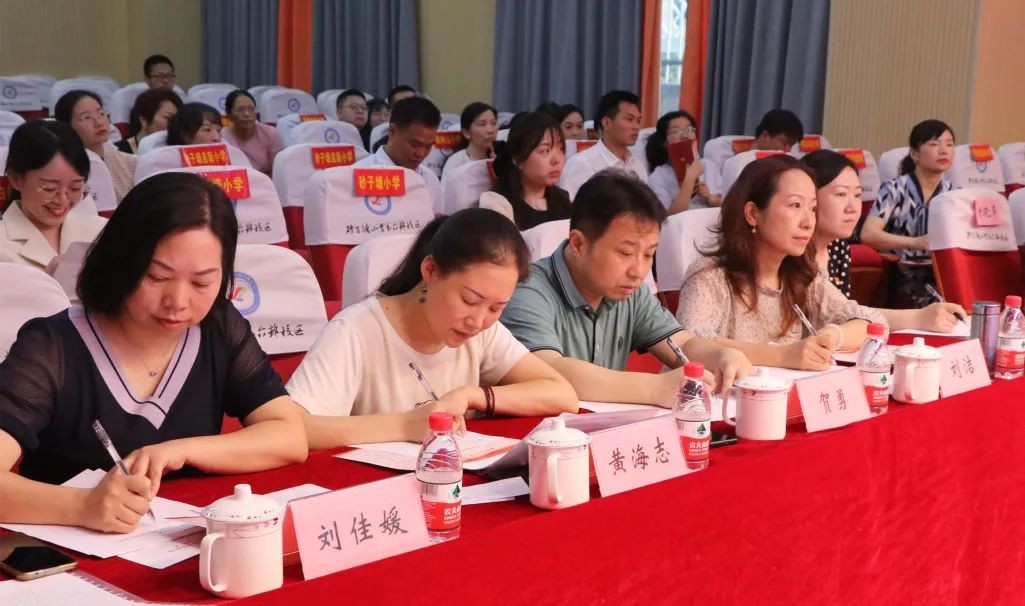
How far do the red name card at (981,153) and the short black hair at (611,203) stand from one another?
3718mm

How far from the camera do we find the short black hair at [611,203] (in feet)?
6.64

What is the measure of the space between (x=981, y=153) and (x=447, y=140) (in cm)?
256

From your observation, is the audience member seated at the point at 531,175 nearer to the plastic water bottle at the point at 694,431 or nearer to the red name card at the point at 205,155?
the red name card at the point at 205,155

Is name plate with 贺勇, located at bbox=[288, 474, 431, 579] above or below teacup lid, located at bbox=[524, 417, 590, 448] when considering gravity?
below

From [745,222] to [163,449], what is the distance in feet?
4.76

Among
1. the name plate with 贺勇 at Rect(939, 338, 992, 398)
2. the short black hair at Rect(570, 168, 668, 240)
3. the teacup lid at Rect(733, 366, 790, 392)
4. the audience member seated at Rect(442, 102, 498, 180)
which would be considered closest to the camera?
the teacup lid at Rect(733, 366, 790, 392)

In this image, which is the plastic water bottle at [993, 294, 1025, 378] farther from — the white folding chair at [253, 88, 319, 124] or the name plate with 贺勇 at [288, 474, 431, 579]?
the white folding chair at [253, 88, 319, 124]

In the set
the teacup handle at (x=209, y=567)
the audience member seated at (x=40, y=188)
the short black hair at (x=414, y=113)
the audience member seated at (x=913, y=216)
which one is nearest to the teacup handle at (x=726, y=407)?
the teacup handle at (x=209, y=567)

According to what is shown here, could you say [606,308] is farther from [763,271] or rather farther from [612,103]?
[612,103]

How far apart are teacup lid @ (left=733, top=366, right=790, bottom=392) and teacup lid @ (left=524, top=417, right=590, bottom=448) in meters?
0.41

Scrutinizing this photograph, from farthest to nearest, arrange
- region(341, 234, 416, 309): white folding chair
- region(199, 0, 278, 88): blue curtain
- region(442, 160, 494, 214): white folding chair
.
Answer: region(199, 0, 278, 88): blue curtain < region(442, 160, 494, 214): white folding chair < region(341, 234, 416, 309): white folding chair

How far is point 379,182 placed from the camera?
11.9 feet

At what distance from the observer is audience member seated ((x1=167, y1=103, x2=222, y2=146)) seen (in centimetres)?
469

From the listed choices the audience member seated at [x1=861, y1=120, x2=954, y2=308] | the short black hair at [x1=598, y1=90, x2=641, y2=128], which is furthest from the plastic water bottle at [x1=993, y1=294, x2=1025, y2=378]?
the short black hair at [x1=598, y1=90, x2=641, y2=128]
